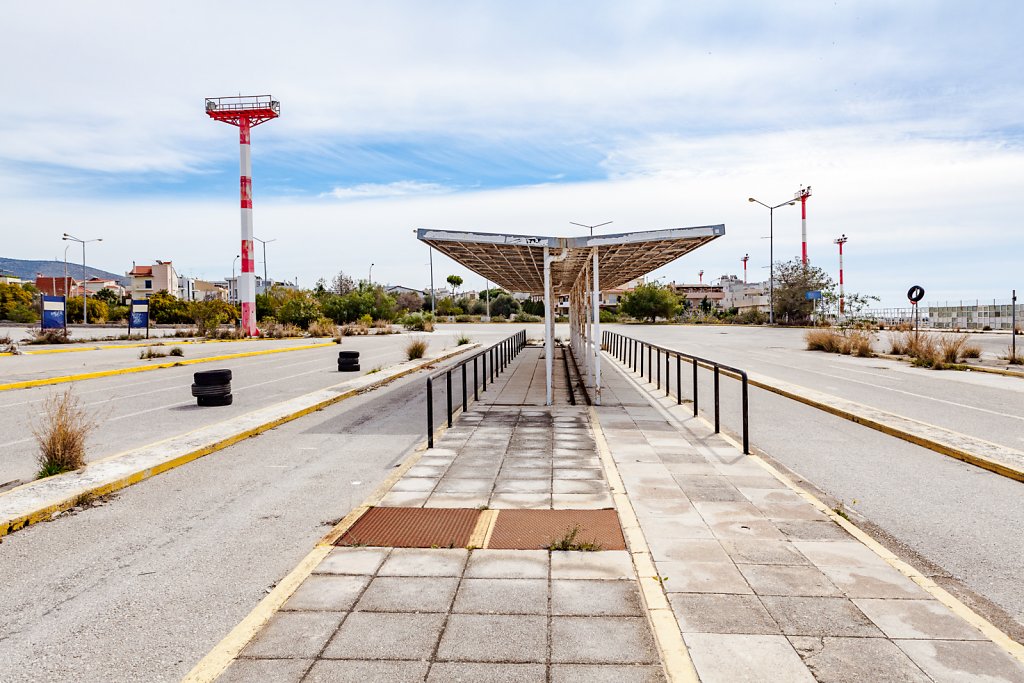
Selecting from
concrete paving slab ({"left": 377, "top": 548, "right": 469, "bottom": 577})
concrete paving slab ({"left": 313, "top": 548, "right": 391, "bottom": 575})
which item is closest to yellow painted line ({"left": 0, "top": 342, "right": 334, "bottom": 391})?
concrete paving slab ({"left": 313, "top": 548, "right": 391, "bottom": 575})

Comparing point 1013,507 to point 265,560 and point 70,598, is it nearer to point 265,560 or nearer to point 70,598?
point 265,560

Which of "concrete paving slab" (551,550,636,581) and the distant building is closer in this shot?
"concrete paving slab" (551,550,636,581)

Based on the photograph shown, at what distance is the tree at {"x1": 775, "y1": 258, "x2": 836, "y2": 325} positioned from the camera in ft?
230

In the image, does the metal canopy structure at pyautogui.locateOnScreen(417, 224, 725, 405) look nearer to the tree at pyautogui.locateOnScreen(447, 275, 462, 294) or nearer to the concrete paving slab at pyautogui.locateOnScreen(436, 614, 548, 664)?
the concrete paving slab at pyautogui.locateOnScreen(436, 614, 548, 664)

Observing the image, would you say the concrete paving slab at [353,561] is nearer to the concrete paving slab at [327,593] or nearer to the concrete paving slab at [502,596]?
the concrete paving slab at [327,593]

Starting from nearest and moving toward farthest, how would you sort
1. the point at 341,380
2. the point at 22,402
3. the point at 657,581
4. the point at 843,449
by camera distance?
the point at 657,581 < the point at 843,449 < the point at 22,402 < the point at 341,380

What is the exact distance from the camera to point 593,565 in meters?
4.54

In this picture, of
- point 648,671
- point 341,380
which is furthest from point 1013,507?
point 341,380

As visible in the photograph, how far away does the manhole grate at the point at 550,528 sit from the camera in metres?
4.99

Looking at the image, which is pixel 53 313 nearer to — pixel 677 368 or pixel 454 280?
pixel 677 368

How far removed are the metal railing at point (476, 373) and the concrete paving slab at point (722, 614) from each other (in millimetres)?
5011

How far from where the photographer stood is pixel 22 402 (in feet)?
45.5

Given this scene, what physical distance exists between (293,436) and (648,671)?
7786 millimetres

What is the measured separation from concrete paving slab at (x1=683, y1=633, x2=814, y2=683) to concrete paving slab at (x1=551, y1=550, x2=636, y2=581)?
2.83 ft
